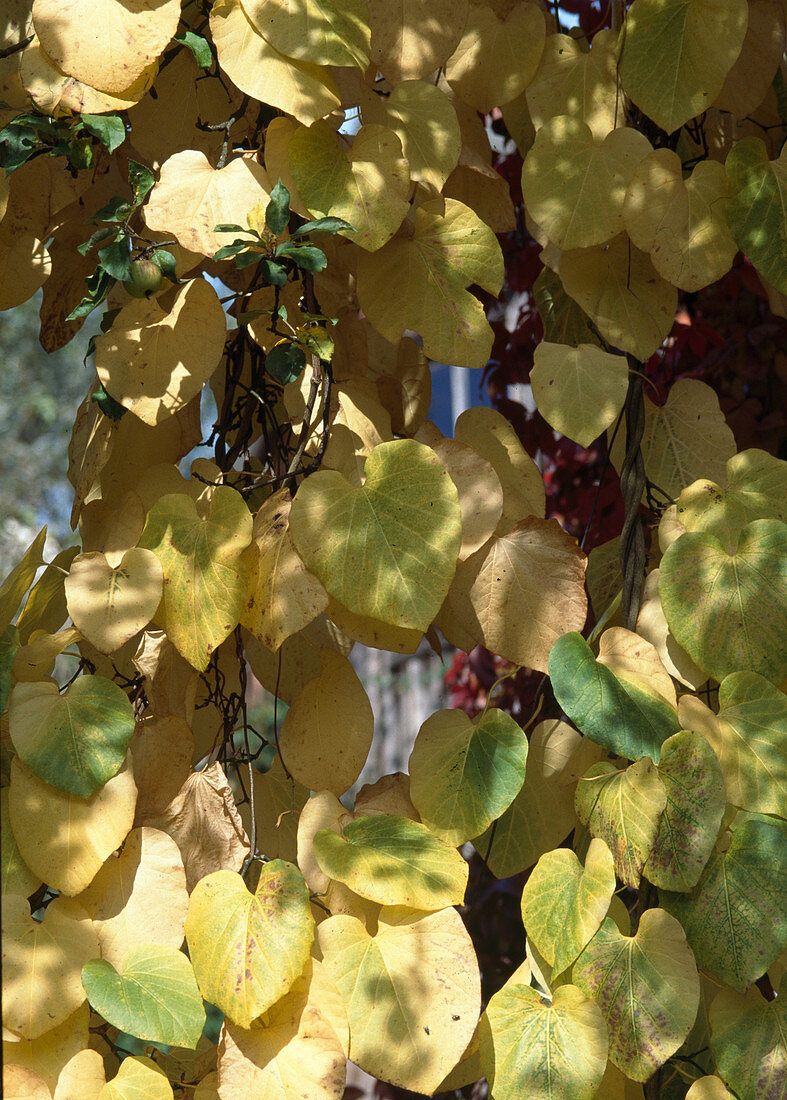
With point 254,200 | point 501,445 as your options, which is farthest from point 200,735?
point 254,200

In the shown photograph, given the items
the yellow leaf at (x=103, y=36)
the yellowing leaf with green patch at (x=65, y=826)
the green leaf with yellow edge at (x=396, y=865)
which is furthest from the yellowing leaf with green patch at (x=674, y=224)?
the yellowing leaf with green patch at (x=65, y=826)

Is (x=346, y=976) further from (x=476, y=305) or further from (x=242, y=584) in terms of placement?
(x=476, y=305)

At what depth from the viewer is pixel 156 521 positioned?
32.0 inches

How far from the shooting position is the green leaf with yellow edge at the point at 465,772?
77 centimetres

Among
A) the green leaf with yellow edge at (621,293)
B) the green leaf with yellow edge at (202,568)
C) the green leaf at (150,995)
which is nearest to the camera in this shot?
→ the green leaf at (150,995)

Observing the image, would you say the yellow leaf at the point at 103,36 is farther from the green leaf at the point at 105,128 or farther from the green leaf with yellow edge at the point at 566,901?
the green leaf with yellow edge at the point at 566,901

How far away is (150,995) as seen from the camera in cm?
69

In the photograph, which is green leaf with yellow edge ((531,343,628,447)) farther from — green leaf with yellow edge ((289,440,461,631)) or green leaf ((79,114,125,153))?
green leaf ((79,114,125,153))

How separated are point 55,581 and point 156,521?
0.19m

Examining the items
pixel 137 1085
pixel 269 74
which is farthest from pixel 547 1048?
pixel 269 74

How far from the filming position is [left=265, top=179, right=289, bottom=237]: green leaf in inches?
29.7

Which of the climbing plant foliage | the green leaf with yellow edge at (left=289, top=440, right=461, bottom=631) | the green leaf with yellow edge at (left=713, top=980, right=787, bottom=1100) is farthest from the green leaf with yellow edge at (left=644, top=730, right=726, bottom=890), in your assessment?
the green leaf with yellow edge at (left=289, top=440, right=461, bottom=631)

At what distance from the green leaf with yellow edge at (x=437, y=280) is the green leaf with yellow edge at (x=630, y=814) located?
0.38 m

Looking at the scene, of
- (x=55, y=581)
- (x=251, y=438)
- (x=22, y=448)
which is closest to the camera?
(x=55, y=581)
